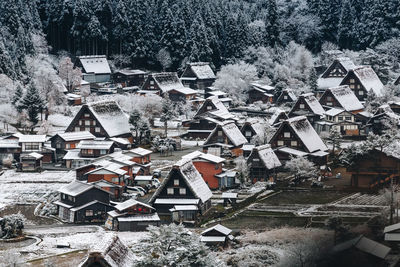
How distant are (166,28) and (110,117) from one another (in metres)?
19.9

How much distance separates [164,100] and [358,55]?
77.2 ft

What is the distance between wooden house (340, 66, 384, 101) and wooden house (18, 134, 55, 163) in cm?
2587

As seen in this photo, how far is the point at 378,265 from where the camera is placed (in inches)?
239

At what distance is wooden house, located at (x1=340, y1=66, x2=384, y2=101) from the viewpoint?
54.4 meters

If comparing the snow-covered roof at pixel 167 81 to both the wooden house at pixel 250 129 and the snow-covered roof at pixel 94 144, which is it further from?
the snow-covered roof at pixel 94 144

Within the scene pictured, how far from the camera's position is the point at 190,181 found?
30359 mm

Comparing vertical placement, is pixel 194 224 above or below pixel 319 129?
below

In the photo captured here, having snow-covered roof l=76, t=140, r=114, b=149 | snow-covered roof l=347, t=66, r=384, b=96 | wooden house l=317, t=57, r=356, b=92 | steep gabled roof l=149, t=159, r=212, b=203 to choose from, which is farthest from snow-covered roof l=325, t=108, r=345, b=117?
steep gabled roof l=149, t=159, r=212, b=203

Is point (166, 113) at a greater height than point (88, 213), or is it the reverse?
point (166, 113)

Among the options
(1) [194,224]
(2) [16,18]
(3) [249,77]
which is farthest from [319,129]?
(2) [16,18]

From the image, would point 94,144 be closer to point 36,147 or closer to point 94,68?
point 36,147

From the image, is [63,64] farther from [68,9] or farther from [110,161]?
[110,161]

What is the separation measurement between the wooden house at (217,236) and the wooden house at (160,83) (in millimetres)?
33104

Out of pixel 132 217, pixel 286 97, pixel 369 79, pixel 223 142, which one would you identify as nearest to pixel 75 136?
pixel 223 142
